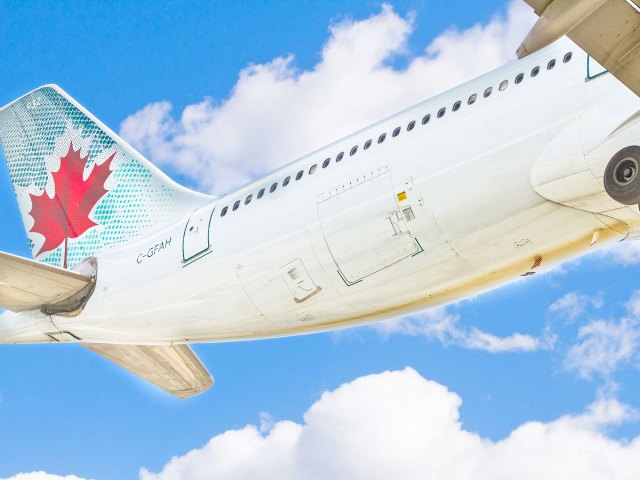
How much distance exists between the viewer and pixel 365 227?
13453 mm

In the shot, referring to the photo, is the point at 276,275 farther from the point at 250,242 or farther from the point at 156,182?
the point at 156,182

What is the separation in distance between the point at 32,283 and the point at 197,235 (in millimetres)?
2953

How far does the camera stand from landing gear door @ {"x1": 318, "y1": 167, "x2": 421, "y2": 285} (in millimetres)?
13250

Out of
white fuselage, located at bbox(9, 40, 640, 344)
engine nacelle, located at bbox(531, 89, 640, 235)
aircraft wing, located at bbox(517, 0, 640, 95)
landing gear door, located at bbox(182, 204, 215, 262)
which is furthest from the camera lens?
landing gear door, located at bbox(182, 204, 215, 262)

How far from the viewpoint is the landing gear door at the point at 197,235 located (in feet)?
50.7

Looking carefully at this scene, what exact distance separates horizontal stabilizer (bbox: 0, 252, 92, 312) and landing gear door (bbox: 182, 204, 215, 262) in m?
2.20

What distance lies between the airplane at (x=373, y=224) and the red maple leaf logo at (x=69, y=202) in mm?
252

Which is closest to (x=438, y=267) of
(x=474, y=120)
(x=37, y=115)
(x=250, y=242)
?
(x=474, y=120)

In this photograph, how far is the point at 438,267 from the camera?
13398 mm

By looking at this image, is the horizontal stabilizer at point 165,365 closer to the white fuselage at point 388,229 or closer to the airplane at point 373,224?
the airplane at point 373,224

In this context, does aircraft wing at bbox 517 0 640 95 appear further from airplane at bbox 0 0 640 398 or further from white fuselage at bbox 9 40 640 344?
white fuselage at bbox 9 40 640 344

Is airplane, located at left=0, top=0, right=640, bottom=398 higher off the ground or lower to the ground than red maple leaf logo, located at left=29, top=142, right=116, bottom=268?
lower

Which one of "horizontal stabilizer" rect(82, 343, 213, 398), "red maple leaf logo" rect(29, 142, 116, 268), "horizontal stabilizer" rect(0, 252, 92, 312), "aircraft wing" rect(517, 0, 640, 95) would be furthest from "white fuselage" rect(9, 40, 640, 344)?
"red maple leaf logo" rect(29, 142, 116, 268)

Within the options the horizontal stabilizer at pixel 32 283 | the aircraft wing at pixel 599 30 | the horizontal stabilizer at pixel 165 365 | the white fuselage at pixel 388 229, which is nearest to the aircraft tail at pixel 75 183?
the horizontal stabilizer at pixel 32 283
